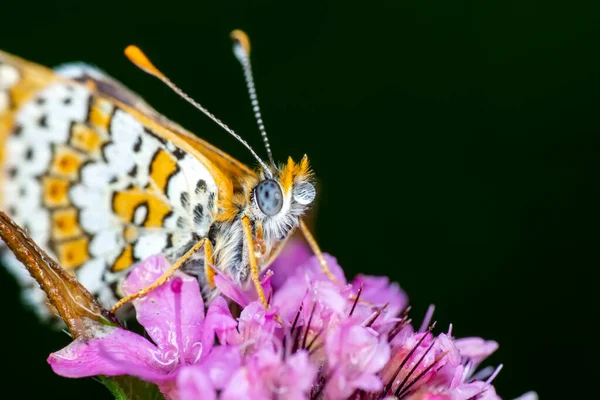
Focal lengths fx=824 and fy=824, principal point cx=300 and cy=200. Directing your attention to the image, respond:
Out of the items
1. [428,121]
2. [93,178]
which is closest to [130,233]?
[93,178]

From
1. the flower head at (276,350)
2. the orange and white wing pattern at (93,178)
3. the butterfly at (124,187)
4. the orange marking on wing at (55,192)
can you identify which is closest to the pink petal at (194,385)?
the flower head at (276,350)

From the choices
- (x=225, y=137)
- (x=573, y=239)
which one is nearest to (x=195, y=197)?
(x=225, y=137)

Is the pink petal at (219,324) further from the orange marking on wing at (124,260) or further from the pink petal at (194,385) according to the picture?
the orange marking on wing at (124,260)

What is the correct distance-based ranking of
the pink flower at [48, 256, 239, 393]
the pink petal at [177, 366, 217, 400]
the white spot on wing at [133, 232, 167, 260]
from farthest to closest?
the white spot on wing at [133, 232, 167, 260] < the pink flower at [48, 256, 239, 393] < the pink petal at [177, 366, 217, 400]

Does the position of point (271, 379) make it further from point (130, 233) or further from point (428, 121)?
point (428, 121)

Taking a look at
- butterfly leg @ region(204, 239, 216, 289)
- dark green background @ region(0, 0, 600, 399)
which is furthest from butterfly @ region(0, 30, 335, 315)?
dark green background @ region(0, 0, 600, 399)

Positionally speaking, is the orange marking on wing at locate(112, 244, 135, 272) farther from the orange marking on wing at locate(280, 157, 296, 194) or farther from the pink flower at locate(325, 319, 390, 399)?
the pink flower at locate(325, 319, 390, 399)

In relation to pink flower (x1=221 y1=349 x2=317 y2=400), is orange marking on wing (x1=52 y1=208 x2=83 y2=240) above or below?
below
